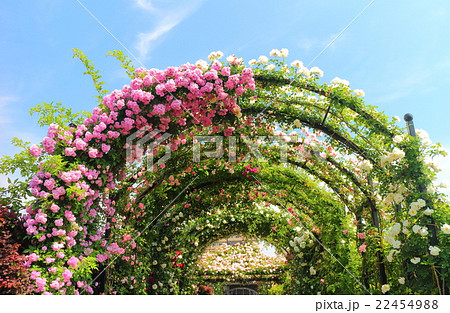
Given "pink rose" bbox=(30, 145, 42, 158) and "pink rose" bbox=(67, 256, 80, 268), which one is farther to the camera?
"pink rose" bbox=(30, 145, 42, 158)

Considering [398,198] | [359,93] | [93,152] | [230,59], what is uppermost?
[230,59]

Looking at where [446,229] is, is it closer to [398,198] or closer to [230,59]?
[398,198]

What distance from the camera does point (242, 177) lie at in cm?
673

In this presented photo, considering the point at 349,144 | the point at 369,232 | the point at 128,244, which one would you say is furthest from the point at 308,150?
the point at 128,244

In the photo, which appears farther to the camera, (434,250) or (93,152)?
(93,152)

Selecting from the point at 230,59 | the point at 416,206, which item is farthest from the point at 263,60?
the point at 416,206

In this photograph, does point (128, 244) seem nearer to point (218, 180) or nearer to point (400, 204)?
point (218, 180)

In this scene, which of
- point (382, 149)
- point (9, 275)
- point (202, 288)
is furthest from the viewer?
point (202, 288)

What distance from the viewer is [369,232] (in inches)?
204

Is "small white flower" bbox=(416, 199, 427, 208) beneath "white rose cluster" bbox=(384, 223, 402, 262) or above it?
above

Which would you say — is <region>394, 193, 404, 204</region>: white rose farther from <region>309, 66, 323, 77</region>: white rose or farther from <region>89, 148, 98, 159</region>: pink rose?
<region>89, 148, 98, 159</region>: pink rose

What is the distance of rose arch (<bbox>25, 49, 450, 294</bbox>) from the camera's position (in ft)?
12.1

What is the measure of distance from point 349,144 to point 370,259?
174cm
